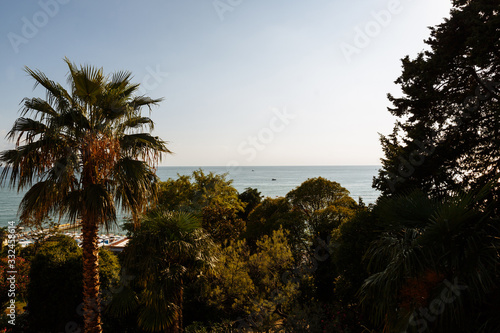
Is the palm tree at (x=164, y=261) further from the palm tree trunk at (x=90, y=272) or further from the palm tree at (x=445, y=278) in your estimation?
the palm tree at (x=445, y=278)

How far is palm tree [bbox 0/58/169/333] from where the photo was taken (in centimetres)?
678

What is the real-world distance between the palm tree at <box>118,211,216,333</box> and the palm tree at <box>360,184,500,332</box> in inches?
209

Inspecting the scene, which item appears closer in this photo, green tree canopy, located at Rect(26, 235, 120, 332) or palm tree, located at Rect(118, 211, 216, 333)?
palm tree, located at Rect(118, 211, 216, 333)

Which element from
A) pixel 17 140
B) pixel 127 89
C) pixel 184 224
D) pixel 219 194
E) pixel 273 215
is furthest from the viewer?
pixel 219 194

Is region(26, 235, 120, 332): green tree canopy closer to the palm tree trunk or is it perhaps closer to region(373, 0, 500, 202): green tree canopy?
the palm tree trunk

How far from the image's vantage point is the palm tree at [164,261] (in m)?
8.66

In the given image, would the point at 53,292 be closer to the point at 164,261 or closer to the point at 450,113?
the point at 164,261

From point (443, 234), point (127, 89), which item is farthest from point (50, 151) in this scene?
point (443, 234)

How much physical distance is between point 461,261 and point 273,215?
16252mm

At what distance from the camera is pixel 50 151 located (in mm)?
6992

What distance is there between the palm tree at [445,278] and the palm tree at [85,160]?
5566 mm

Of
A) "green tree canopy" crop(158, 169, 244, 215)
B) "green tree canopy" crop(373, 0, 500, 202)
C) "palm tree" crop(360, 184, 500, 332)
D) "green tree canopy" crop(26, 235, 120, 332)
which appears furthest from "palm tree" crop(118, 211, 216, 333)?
"green tree canopy" crop(158, 169, 244, 215)

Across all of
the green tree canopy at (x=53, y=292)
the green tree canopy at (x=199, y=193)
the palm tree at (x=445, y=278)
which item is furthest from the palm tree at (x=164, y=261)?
the green tree canopy at (x=199, y=193)

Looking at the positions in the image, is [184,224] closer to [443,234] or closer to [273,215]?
[443,234]
